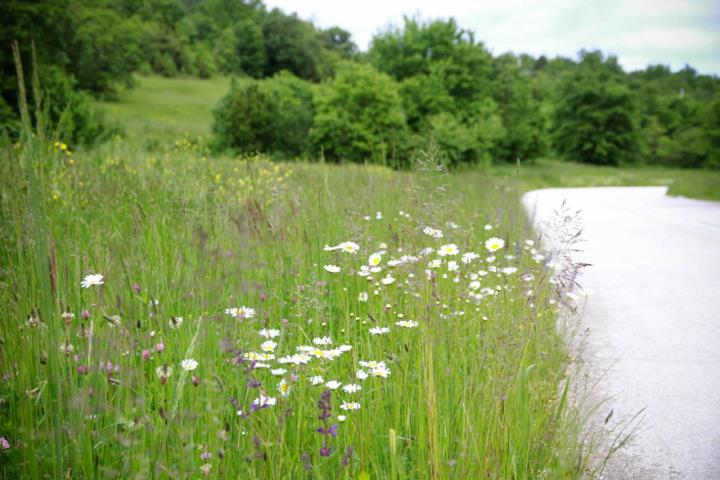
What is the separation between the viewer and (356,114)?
88.1 feet

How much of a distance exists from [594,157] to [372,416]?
179 feet

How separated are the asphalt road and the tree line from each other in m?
2.45

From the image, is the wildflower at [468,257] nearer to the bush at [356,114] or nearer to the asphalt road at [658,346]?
the asphalt road at [658,346]

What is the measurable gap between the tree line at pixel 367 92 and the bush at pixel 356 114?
71 millimetres

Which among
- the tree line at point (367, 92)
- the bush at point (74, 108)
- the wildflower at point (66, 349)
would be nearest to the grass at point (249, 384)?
the wildflower at point (66, 349)

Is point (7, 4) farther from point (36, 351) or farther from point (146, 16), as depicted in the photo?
point (146, 16)

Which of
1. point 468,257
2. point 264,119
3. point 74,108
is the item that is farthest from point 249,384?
point 264,119

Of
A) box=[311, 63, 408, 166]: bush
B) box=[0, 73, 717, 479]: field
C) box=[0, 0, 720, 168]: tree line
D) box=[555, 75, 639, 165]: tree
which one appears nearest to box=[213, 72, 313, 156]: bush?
box=[0, 0, 720, 168]: tree line

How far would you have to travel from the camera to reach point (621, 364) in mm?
3496

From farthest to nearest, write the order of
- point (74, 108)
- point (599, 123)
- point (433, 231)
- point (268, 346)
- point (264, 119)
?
1. point (599, 123)
2. point (264, 119)
3. point (74, 108)
4. point (433, 231)
5. point (268, 346)

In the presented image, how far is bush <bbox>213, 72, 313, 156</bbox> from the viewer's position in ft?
85.8

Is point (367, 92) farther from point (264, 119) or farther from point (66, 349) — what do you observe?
point (66, 349)

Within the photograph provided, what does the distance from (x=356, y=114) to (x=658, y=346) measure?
24.2m

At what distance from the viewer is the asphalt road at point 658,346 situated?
8.13ft
